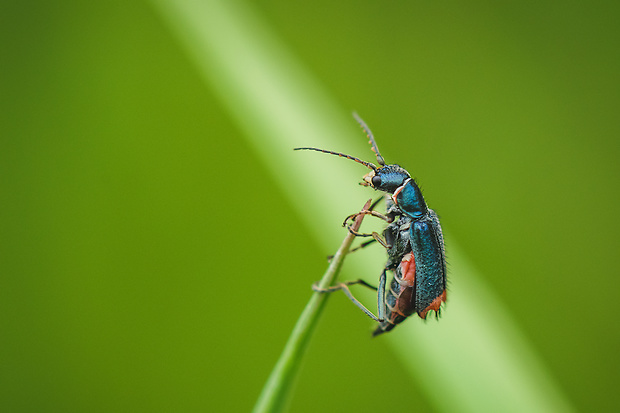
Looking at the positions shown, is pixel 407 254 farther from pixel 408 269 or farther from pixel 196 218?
pixel 196 218

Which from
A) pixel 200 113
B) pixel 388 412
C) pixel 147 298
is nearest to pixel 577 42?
pixel 200 113

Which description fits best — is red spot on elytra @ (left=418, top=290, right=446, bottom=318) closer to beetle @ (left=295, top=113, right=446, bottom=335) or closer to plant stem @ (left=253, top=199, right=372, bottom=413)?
beetle @ (left=295, top=113, right=446, bottom=335)

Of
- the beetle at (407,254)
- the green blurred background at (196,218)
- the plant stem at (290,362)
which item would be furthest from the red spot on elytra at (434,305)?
the green blurred background at (196,218)

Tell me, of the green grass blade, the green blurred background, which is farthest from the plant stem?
the green blurred background

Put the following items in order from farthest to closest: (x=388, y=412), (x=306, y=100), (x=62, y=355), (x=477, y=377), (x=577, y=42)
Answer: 1. (x=577, y=42)
2. (x=388, y=412)
3. (x=62, y=355)
4. (x=306, y=100)
5. (x=477, y=377)

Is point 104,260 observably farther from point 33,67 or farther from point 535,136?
point 535,136

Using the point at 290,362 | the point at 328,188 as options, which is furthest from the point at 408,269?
the point at 290,362
